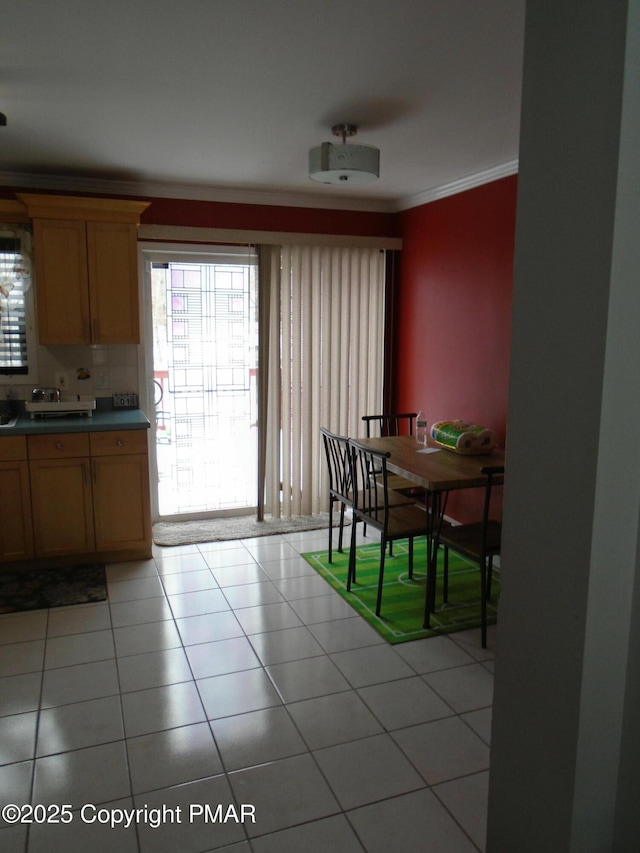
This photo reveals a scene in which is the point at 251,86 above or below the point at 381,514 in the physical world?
above

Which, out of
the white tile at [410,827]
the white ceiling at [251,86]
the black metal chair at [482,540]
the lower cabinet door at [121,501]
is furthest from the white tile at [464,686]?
the white ceiling at [251,86]

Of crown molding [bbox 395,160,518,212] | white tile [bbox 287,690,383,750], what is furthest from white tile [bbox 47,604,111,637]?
crown molding [bbox 395,160,518,212]

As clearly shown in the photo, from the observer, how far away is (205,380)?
5.11 m

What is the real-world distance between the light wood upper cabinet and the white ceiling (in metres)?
0.28

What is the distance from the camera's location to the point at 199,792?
2.17 m

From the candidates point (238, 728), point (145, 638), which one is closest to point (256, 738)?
point (238, 728)

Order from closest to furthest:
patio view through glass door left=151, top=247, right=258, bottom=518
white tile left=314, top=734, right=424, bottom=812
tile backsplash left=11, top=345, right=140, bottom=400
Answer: white tile left=314, top=734, right=424, bottom=812 < tile backsplash left=11, top=345, right=140, bottom=400 < patio view through glass door left=151, top=247, right=258, bottom=518

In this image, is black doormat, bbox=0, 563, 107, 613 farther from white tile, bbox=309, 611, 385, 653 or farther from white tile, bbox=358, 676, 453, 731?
white tile, bbox=358, 676, 453, 731

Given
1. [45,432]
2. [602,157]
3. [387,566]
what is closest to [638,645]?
[602,157]

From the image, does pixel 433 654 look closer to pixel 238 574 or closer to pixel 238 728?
pixel 238 728

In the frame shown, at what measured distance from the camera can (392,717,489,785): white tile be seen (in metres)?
2.29

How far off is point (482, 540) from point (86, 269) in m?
3.02

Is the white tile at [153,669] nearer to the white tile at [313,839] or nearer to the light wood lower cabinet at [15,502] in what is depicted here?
the white tile at [313,839]

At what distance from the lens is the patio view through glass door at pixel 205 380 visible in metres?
4.94
